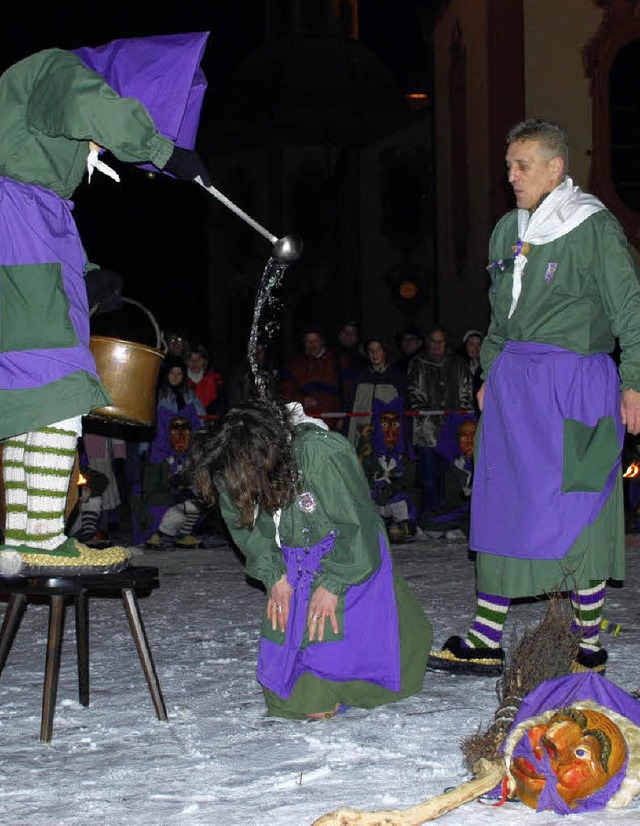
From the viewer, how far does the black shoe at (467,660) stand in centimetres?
466

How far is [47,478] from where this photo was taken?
3928mm

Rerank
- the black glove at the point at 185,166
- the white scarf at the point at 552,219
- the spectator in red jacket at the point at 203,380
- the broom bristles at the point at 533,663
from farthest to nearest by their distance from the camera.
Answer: the spectator in red jacket at the point at 203,380
the white scarf at the point at 552,219
the black glove at the point at 185,166
the broom bristles at the point at 533,663

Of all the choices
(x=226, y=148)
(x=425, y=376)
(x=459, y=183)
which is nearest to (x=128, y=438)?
(x=425, y=376)

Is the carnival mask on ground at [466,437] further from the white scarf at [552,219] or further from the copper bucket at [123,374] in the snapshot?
the copper bucket at [123,374]

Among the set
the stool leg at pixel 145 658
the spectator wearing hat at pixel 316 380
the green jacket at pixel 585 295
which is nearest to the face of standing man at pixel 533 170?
the green jacket at pixel 585 295

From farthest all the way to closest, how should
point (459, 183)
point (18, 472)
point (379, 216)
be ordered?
point (379, 216) → point (459, 183) → point (18, 472)

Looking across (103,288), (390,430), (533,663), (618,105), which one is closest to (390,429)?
(390,430)

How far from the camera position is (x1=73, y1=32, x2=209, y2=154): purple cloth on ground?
4078 millimetres

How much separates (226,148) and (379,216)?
3677mm

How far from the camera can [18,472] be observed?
13.2 ft

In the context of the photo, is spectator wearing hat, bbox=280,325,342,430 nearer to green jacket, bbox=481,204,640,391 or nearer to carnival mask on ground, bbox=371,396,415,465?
carnival mask on ground, bbox=371,396,415,465

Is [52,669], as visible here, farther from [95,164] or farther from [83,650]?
[95,164]

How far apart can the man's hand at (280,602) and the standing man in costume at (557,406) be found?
29.1 inches

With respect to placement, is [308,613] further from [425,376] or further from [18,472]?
[425,376]
